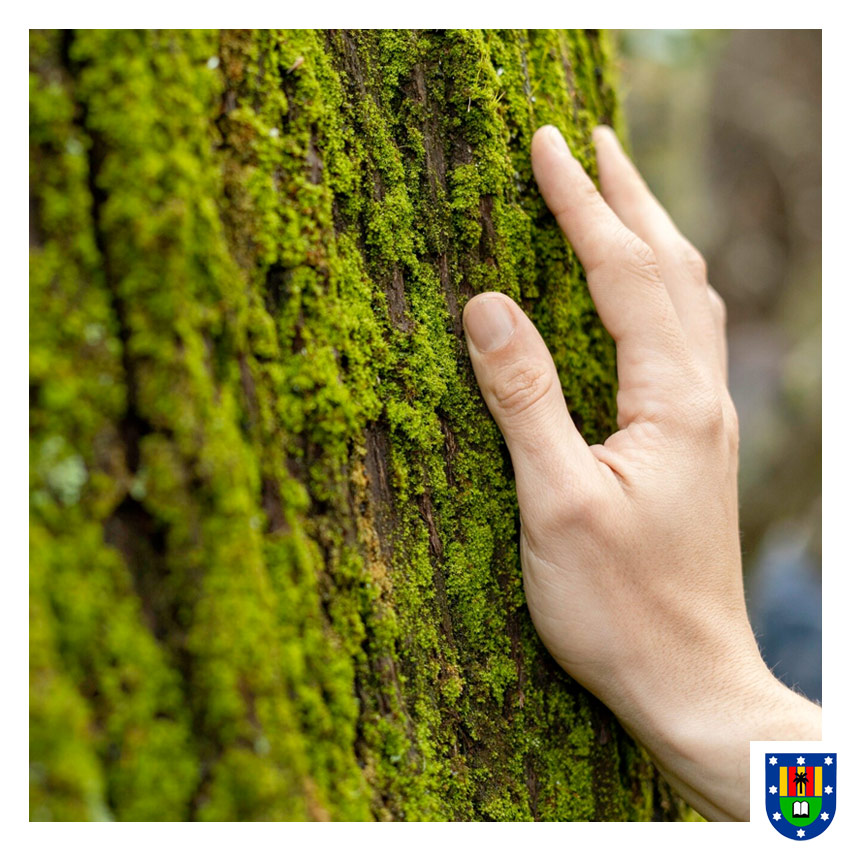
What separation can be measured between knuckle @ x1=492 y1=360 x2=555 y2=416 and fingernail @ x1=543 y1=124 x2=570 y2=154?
0.61m

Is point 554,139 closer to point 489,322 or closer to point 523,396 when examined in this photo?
point 489,322

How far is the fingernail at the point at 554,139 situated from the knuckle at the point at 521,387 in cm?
61

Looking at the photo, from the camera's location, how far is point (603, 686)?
1.63m

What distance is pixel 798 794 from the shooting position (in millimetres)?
1503

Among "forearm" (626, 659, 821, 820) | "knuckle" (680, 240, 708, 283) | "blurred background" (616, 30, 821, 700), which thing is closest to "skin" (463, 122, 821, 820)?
"forearm" (626, 659, 821, 820)

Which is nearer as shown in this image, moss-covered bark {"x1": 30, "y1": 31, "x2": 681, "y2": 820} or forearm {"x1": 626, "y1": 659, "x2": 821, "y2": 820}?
moss-covered bark {"x1": 30, "y1": 31, "x2": 681, "y2": 820}

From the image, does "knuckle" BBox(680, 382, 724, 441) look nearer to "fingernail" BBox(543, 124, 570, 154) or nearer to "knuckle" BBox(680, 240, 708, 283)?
"knuckle" BBox(680, 240, 708, 283)

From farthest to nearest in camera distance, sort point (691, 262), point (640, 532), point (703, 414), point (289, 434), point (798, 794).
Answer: point (691, 262) < point (703, 414) < point (640, 532) < point (798, 794) < point (289, 434)

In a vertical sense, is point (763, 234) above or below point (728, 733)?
above

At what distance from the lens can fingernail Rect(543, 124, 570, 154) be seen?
1.79 metres

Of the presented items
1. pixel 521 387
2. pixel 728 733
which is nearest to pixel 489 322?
pixel 521 387

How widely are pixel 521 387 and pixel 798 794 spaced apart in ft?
3.54

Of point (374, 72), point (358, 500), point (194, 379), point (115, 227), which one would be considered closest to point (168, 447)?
point (194, 379)
